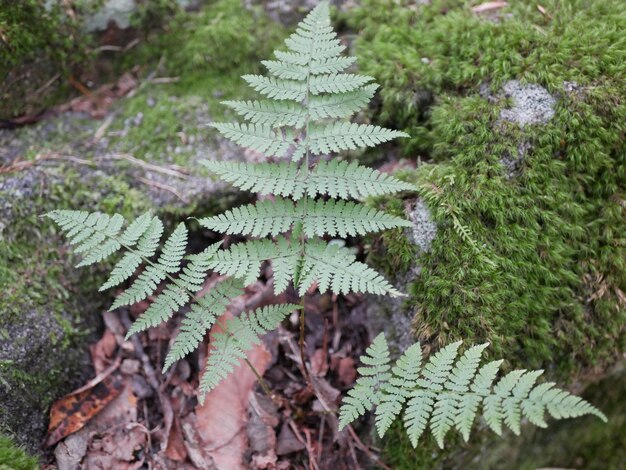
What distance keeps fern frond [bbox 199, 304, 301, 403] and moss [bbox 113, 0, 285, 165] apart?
1.65m

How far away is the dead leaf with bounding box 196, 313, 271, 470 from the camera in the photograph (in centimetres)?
336

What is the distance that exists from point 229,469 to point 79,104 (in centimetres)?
299

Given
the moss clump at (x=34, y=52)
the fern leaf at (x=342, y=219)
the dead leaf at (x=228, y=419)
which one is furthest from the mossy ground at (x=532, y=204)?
the moss clump at (x=34, y=52)

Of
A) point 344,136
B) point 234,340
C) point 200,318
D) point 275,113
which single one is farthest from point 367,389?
point 275,113

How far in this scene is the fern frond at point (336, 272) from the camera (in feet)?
9.20

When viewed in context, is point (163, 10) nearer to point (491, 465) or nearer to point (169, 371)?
point (169, 371)

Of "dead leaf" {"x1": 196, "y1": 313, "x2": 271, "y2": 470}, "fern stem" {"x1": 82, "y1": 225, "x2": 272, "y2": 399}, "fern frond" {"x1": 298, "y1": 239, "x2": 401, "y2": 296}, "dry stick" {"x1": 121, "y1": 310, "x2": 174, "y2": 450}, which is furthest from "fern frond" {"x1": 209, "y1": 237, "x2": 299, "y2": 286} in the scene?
"dry stick" {"x1": 121, "y1": 310, "x2": 174, "y2": 450}

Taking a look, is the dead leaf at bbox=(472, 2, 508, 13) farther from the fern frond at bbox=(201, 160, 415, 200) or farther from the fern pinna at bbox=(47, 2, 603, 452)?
the fern frond at bbox=(201, 160, 415, 200)

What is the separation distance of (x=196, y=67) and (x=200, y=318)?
7.53 feet

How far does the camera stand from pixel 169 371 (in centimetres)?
363

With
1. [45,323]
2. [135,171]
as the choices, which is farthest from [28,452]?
[135,171]

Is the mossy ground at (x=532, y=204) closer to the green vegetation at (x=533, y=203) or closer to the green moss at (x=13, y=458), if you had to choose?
the green vegetation at (x=533, y=203)

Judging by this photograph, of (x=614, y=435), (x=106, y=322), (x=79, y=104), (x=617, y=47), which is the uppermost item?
(x=617, y=47)

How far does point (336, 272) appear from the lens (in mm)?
2891
